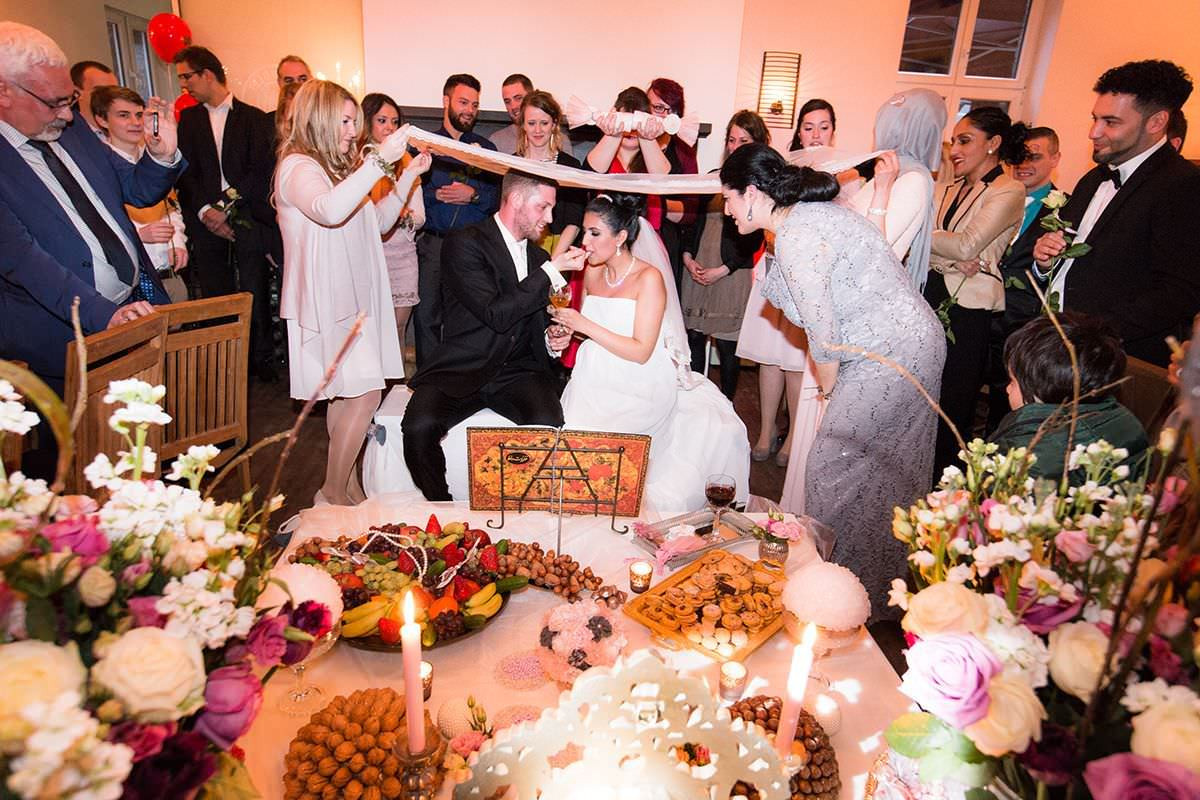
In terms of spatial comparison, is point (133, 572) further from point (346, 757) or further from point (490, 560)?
point (490, 560)

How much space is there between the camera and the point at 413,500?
205 cm

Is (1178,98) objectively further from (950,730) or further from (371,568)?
(371,568)

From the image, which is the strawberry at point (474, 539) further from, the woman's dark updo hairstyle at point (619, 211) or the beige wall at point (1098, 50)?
the beige wall at point (1098, 50)

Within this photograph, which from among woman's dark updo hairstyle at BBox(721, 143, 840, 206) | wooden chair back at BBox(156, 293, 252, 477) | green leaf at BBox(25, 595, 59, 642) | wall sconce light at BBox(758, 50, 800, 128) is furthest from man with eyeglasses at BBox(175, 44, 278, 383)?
green leaf at BBox(25, 595, 59, 642)

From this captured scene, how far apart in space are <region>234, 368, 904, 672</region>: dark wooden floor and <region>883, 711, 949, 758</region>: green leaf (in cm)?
199

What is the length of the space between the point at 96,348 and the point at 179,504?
121 centimetres

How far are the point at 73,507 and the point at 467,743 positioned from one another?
0.64 meters

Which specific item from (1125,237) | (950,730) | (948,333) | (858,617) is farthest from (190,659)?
(948,333)

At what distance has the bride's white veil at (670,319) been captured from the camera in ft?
10.9

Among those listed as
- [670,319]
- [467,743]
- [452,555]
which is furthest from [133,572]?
[670,319]

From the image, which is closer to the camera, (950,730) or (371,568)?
(950,730)

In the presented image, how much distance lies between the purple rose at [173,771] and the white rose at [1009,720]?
776 millimetres

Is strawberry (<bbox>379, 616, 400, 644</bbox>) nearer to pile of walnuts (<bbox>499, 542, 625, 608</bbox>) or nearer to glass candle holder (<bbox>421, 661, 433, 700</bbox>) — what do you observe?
glass candle holder (<bbox>421, 661, 433, 700</bbox>)

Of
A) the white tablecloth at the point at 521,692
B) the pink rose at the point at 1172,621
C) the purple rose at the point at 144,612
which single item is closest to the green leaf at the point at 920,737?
the pink rose at the point at 1172,621
